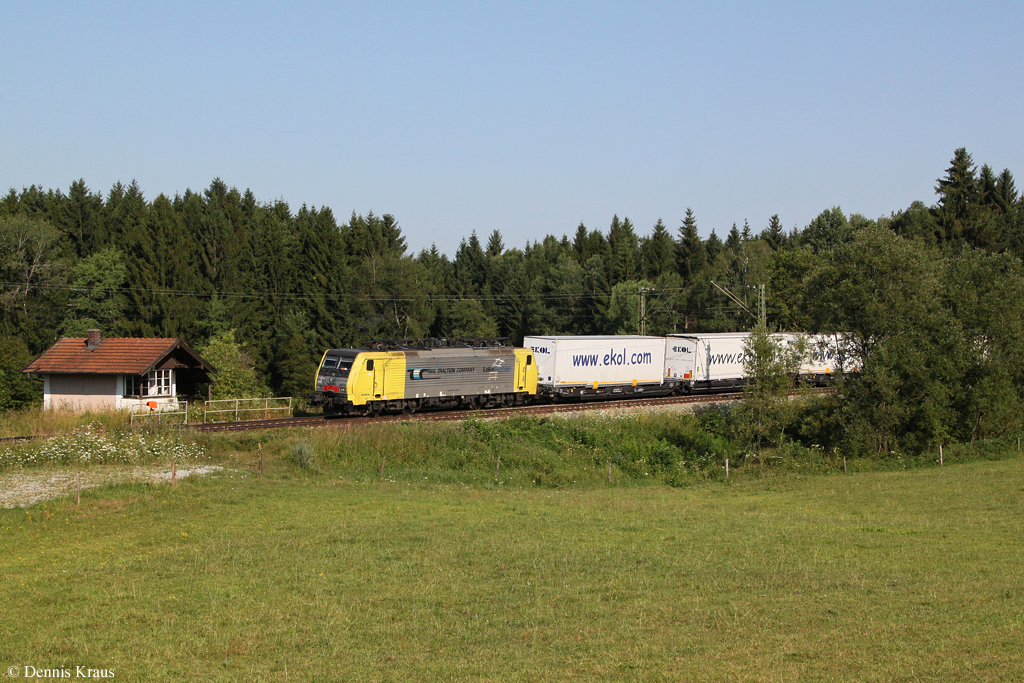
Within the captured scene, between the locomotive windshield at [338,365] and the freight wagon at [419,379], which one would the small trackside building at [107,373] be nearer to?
the locomotive windshield at [338,365]

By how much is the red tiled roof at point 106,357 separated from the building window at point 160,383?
1.48m

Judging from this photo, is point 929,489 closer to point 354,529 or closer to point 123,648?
point 354,529

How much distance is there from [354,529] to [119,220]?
3213 inches

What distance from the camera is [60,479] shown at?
2383 centimetres

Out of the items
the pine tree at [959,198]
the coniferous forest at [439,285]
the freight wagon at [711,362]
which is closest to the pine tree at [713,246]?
the coniferous forest at [439,285]

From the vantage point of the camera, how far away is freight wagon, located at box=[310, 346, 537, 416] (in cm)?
3753

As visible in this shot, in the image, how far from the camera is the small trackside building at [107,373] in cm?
3866

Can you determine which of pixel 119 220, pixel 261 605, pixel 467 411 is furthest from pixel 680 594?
pixel 119 220

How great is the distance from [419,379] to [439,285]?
61825 millimetres

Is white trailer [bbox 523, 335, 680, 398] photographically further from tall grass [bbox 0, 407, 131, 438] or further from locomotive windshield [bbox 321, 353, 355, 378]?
tall grass [bbox 0, 407, 131, 438]

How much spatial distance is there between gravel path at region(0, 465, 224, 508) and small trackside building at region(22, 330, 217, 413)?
13273mm

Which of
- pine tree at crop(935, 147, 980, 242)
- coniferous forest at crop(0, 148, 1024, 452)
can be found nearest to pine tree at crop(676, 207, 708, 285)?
coniferous forest at crop(0, 148, 1024, 452)

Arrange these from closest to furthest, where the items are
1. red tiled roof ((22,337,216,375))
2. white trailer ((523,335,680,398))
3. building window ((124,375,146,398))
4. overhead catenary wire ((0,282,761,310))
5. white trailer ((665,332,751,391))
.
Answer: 1. red tiled roof ((22,337,216,375))
2. building window ((124,375,146,398))
3. white trailer ((523,335,680,398))
4. white trailer ((665,332,751,391))
5. overhead catenary wire ((0,282,761,310))

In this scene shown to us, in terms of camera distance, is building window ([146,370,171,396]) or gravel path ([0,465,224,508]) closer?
gravel path ([0,465,224,508])
